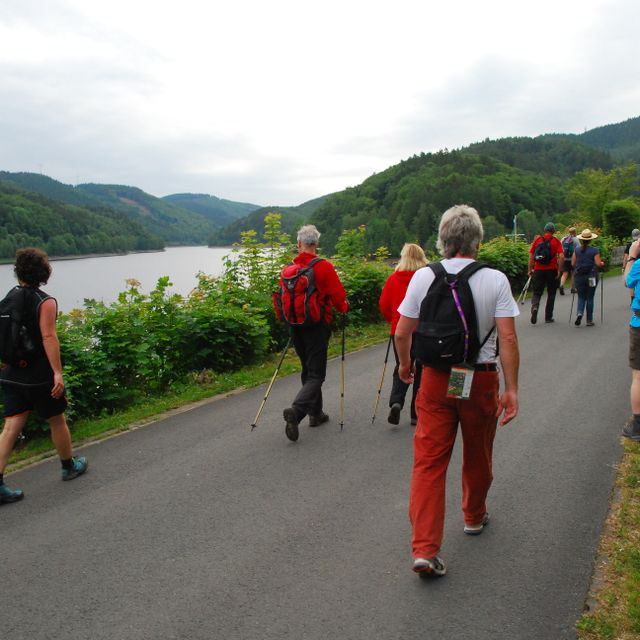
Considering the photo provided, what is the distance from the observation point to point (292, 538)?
386 centimetres

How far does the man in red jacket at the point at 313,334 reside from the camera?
225 inches

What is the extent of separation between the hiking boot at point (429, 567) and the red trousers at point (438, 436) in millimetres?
33

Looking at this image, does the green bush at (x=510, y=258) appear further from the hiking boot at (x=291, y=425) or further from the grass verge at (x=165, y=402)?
the hiking boot at (x=291, y=425)

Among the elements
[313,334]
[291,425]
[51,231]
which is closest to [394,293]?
[313,334]

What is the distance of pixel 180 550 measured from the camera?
3770 millimetres

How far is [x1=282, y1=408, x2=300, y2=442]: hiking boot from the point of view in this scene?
5.65 m

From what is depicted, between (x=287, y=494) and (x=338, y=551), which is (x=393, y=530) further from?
(x=287, y=494)

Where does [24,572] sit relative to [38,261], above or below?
below

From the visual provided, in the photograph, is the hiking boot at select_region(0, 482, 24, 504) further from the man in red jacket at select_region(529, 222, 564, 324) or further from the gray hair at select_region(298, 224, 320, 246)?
the man in red jacket at select_region(529, 222, 564, 324)

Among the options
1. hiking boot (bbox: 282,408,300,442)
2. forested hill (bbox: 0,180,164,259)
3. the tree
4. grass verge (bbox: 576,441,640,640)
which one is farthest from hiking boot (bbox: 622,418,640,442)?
forested hill (bbox: 0,180,164,259)

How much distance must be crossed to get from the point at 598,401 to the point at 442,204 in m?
96.2

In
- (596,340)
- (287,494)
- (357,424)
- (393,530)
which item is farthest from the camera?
(596,340)

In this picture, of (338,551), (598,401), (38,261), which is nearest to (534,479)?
(338,551)

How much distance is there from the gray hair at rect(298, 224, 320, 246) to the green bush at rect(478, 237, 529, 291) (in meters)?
13.7
